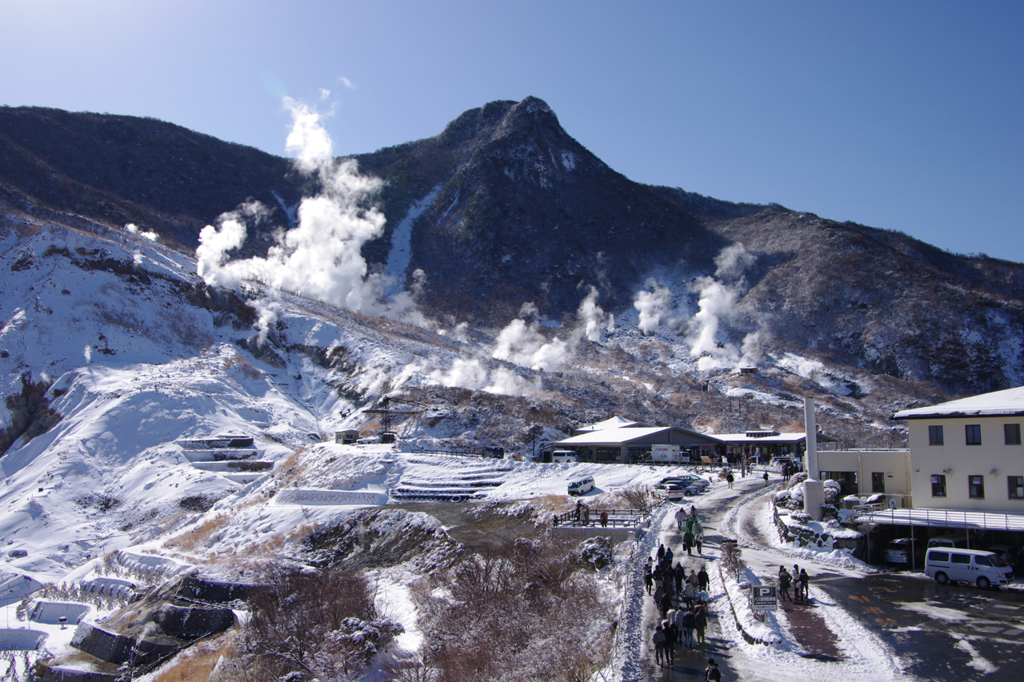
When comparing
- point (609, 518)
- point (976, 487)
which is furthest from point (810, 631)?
point (976, 487)

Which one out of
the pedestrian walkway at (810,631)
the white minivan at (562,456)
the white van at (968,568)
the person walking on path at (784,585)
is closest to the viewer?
the pedestrian walkway at (810,631)

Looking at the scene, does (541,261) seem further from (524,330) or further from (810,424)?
(810,424)

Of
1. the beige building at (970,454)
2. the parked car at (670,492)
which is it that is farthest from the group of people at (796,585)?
the parked car at (670,492)

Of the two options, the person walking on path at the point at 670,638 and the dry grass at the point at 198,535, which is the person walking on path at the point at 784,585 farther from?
the dry grass at the point at 198,535

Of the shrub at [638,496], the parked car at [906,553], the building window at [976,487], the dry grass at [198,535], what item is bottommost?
the dry grass at [198,535]

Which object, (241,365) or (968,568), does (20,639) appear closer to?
(968,568)

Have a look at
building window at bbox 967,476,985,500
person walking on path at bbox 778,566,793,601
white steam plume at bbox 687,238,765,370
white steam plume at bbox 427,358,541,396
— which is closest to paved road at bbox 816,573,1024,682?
person walking on path at bbox 778,566,793,601

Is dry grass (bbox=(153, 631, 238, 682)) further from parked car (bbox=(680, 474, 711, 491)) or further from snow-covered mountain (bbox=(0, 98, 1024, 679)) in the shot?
parked car (bbox=(680, 474, 711, 491))
